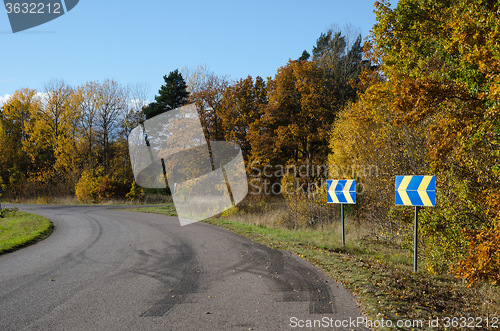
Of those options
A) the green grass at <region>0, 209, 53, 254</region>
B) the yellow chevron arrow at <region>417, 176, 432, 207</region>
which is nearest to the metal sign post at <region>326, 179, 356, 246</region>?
the yellow chevron arrow at <region>417, 176, 432, 207</region>

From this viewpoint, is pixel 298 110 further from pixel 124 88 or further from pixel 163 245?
pixel 163 245

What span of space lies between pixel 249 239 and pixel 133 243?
379 cm

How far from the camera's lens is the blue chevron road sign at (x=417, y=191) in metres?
6.70

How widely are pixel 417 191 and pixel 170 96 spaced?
33652mm

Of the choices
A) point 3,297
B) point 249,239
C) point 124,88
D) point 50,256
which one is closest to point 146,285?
point 3,297

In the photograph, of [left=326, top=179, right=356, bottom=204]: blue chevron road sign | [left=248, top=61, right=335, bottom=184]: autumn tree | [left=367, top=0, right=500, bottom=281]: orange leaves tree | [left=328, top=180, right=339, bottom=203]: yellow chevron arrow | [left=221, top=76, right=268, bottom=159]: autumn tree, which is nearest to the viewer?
[left=367, top=0, right=500, bottom=281]: orange leaves tree

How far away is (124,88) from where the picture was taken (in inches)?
1475

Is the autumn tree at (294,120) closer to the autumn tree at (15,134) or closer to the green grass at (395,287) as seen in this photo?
the green grass at (395,287)

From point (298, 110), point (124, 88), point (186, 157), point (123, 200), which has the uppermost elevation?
point (124, 88)

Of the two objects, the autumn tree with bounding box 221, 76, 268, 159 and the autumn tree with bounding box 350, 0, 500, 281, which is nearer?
the autumn tree with bounding box 350, 0, 500, 281

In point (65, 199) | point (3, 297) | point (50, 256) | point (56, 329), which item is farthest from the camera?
point (65, 199)

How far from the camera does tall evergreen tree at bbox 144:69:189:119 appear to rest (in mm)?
36531

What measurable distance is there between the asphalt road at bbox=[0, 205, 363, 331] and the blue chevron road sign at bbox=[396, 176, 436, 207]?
109 inches

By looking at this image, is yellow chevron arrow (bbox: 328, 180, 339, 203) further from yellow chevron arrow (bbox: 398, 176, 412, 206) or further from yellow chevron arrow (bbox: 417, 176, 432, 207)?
yellow chevron arrow (bbox: 417, 176, 432, 207)
